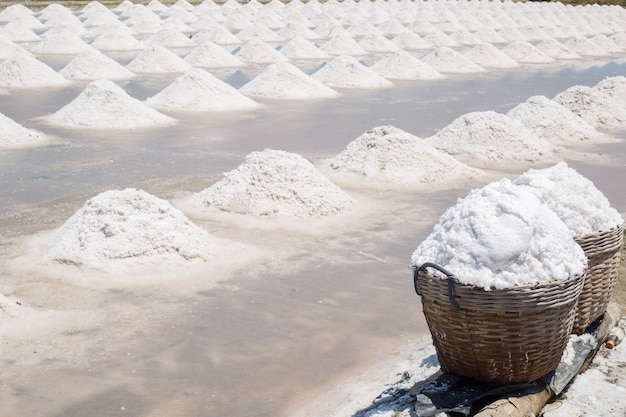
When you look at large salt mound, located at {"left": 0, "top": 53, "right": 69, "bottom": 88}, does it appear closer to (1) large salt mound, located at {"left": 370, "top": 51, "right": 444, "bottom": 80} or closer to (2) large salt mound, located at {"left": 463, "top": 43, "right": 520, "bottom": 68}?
(1) large salt mound, located at {"left": 370, "top": 51, "right": 444, "bottom": 80}

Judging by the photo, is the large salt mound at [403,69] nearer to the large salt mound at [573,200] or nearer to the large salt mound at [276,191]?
the large salt mound at [276,191]

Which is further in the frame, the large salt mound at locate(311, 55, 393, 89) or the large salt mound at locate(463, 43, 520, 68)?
the large salt mound at locate(463, 43, 520, 68)

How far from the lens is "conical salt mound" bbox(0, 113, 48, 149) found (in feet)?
30.9

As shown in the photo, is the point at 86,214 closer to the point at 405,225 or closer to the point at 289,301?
the point at 289,301

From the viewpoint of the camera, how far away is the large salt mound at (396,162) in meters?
8.27

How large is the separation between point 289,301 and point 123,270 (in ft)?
3.87

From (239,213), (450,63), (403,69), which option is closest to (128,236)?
(239,213)

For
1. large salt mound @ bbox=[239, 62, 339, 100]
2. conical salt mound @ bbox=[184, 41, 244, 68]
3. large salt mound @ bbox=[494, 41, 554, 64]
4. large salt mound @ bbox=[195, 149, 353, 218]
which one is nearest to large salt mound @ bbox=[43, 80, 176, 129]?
large salt mound @ bbox=[239, 62, 339, 100]

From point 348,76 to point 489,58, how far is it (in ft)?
19.5

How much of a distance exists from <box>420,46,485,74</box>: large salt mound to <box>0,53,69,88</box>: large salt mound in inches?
330

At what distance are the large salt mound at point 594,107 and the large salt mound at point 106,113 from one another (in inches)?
234

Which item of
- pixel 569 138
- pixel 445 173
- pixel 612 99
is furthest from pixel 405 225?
pixel 612 99

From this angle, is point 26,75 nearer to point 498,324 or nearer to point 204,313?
point 204,313

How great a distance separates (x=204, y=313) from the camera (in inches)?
187
